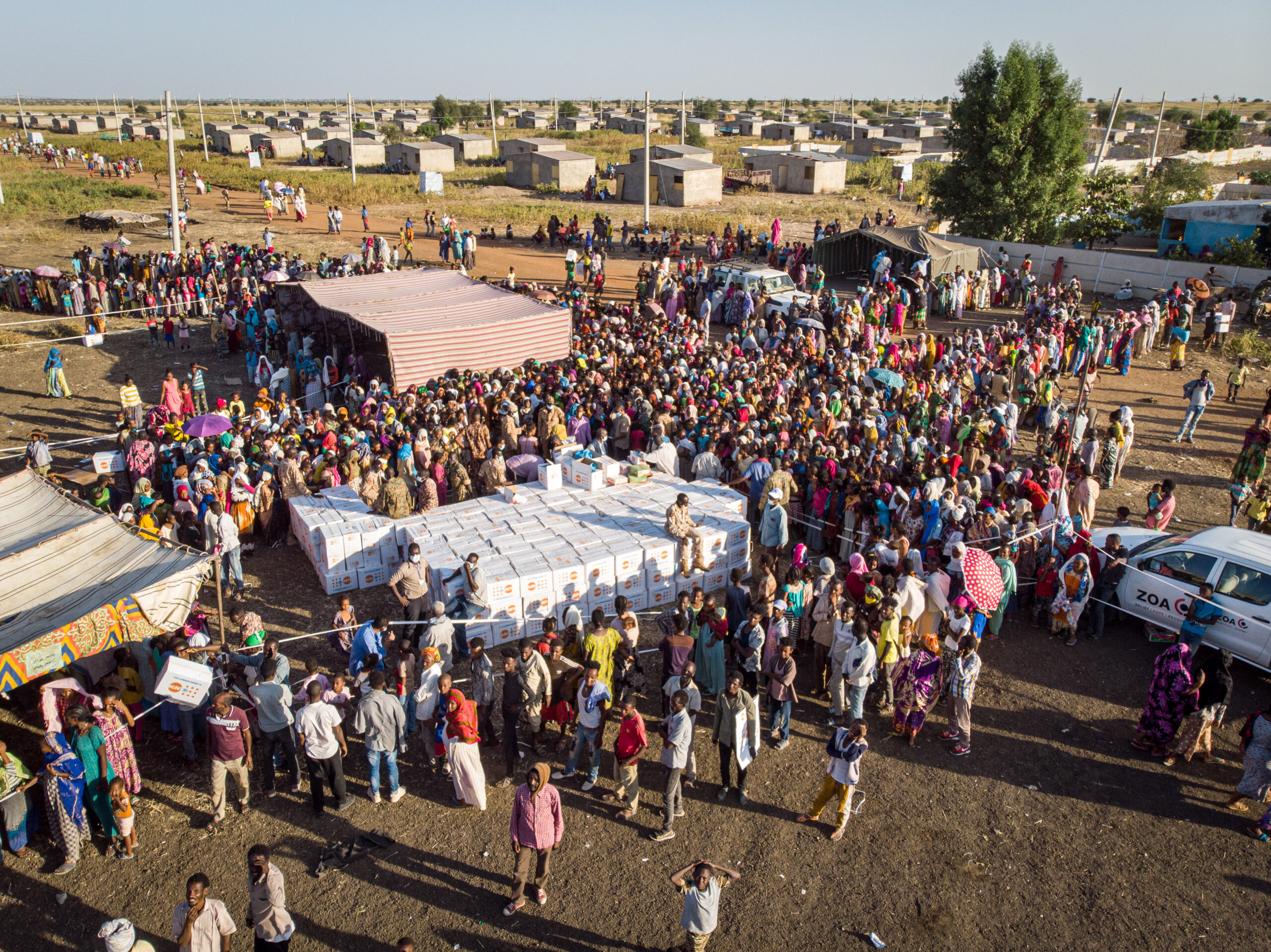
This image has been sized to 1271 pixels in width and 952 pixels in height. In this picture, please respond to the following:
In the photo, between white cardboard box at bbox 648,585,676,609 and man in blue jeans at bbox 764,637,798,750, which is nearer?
man in blue jeans at bbox 764,637,798,750

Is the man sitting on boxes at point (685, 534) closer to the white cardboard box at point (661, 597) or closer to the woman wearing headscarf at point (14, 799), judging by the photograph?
the white cardboard box at point (661, 597)

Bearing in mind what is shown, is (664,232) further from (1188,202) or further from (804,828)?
(804,828)

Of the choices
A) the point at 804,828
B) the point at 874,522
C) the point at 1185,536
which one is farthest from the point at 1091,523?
the point at 804,828

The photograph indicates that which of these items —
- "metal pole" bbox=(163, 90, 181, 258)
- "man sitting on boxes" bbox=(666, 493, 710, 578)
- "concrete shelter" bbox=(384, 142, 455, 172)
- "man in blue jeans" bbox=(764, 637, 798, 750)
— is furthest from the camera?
"concrete shelter" bbox=(384, 142, 455, 172)

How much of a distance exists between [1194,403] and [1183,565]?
7579 mm

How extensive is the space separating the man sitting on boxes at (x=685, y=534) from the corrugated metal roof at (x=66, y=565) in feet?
17.3

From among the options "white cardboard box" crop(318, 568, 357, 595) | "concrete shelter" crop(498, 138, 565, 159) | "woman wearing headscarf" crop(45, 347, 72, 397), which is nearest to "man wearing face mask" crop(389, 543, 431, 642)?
"white cardboard box" crop(318, 568, 357, 595)

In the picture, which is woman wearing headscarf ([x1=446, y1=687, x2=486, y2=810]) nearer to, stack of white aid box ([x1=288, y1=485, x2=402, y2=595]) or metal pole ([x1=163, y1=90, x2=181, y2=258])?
stack of white aid box ([x1=288, y1=485, x2=402, y2=595])

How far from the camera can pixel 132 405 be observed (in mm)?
15656

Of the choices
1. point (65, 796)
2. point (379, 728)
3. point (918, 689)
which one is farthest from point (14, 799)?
point (918, 689)

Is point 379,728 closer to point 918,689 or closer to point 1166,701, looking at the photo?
point 918,689

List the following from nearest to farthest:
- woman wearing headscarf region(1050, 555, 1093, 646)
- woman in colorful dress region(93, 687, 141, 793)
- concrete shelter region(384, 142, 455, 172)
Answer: woman in colorful dress region(93, 687, 141, 793) < woman wearing headscarf region(1050, 555, 1093, 646) < concrete shelter region(384, 142, 455, 172)

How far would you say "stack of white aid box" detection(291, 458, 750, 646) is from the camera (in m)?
9.77

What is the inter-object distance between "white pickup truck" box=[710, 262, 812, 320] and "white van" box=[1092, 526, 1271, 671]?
12.4 m
